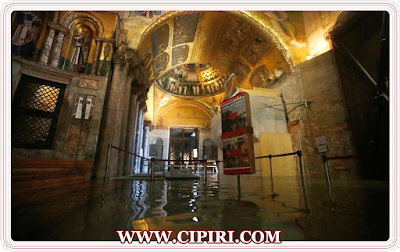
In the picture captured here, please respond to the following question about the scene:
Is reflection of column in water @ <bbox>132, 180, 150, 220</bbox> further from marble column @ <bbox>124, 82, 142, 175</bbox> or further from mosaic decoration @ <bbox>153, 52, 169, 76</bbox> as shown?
mosaic decoration @ <bbox>153, 52, 169, 76</bbox>

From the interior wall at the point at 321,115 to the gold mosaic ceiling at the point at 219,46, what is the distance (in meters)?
1.35

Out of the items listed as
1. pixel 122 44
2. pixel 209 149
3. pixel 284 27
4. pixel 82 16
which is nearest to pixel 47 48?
pixel 82 16

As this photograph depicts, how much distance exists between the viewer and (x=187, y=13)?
9.25 m

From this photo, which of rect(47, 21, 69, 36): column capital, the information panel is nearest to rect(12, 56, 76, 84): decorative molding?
rect(47, 21, 69, 36): column capital

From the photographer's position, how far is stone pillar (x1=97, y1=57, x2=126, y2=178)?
5.85 metres

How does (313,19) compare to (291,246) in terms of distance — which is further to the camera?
(313,19)

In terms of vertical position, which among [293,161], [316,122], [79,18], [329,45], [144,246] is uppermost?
[79,18]

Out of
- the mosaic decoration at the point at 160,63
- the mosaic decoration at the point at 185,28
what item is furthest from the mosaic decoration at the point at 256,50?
A: the mosaic decoration at the point at 160,63

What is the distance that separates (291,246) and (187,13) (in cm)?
1081

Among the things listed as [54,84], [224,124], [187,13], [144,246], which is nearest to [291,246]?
[144,246]

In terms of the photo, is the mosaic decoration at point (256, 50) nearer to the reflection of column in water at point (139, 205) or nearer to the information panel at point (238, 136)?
the information panel at point (238, 136)

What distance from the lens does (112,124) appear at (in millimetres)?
6418

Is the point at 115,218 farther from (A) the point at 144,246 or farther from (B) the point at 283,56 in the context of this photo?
(B) the point at 283,56

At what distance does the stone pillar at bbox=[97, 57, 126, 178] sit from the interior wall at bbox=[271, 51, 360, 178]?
7739 millimetres
